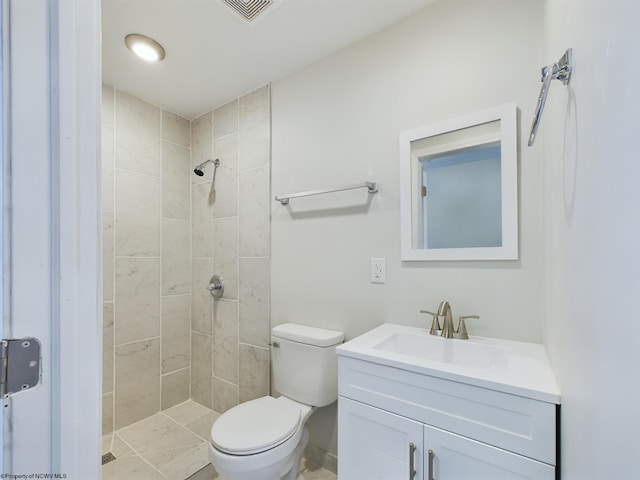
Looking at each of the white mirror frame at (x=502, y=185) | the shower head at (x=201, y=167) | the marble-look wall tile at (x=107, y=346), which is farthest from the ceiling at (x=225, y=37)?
the marble-look wall tile at (x=107, y=346)

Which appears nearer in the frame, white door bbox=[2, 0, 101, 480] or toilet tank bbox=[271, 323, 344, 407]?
white door bbox=[2, 0, 101, 480]

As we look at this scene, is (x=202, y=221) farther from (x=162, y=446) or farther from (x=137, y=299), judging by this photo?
(x=162, y=446)

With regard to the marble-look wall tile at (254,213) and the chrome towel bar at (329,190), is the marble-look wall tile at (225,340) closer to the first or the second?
the marble-look wall tile at (254,213)

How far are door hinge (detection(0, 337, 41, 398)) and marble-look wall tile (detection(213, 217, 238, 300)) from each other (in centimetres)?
170

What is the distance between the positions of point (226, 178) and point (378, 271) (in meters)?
1.40

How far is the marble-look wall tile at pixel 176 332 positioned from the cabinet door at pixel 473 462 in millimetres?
2029

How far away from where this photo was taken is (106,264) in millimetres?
1976

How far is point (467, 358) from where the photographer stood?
3.91 feet

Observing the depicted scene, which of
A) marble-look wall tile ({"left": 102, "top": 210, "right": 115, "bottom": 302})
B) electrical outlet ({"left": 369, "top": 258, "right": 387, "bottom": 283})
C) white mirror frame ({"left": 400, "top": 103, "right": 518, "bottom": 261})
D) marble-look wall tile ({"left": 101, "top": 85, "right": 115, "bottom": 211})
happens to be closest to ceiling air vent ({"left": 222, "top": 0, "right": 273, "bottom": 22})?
white mirror frame ({"left": 400, "top": 103, "right": 518, "bottom": 261})

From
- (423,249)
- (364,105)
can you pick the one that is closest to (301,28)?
(364,105)

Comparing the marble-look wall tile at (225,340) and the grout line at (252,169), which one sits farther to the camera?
the marble-look wall tile at (225,340)

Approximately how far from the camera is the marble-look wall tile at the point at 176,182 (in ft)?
7.62

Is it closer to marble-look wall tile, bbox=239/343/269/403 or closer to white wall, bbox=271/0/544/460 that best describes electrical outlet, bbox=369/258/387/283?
white wall, bbox=271/0/544/460

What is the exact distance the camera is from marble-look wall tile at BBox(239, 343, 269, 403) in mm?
1953
